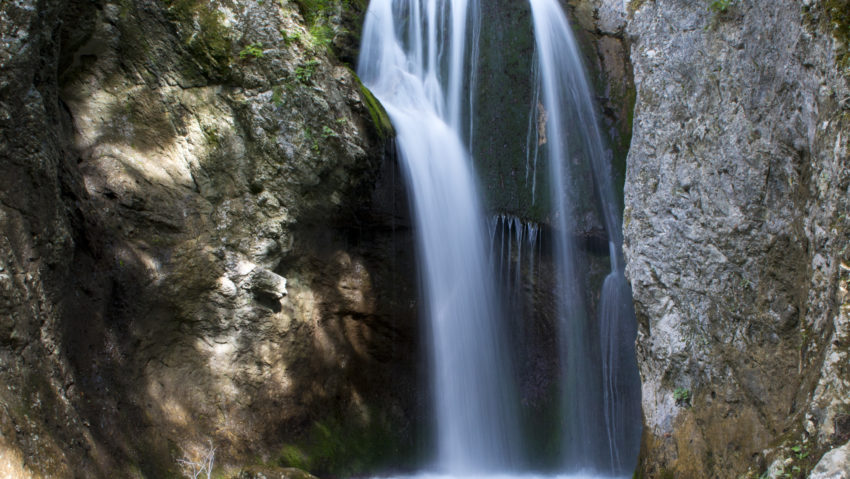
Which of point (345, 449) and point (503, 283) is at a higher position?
point (503, 283)

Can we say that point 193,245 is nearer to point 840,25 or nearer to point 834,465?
point 834,465

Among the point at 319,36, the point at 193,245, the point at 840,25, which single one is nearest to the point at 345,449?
the point at 193,245

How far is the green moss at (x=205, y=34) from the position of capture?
6297 millimetres

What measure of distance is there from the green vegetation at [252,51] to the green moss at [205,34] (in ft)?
0.47

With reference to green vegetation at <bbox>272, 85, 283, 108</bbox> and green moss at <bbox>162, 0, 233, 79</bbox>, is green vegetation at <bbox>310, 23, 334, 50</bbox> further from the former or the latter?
green moss at <bbox>162, 0, 233, 79</bbox>

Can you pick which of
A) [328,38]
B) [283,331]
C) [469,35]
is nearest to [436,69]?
[469,35]

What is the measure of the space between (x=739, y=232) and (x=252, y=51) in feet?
17.9

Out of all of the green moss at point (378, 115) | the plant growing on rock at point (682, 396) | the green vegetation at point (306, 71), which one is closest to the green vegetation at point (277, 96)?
the green vegetation at point (306, 71)

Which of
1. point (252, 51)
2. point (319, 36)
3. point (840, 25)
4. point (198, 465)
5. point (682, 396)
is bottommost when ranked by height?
point (198, 465)

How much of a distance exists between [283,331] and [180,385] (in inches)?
49.1

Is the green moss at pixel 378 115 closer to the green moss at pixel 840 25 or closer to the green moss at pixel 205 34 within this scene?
the green moss at pixel 205 34

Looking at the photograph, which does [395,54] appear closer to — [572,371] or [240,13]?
[240,13]

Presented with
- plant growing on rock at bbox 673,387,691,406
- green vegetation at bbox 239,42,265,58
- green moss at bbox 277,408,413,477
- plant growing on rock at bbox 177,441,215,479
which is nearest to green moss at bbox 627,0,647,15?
plant growing on rock at bbox 673,387,691,406

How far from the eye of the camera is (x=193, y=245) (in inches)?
237
